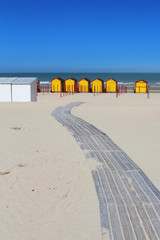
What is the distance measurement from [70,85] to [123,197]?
4409 centimetres

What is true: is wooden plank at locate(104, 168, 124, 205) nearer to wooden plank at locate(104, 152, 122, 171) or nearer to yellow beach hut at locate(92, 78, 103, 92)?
wooden plank at locate(104, 152, 122, 171)

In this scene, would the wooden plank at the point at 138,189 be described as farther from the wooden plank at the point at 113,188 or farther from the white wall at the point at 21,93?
the white wall at the point at 21,93

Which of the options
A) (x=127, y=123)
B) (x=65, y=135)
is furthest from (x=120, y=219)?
(x=127, y=123)

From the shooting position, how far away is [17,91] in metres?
30.8

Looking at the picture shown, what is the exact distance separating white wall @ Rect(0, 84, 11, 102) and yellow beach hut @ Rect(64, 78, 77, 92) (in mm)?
19658

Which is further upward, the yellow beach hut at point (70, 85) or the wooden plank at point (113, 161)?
the yellow beach hut at point (70, 85)

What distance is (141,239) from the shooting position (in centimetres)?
502

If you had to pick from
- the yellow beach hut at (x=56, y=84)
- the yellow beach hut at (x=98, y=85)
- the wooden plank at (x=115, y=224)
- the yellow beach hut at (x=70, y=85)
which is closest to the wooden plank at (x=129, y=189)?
the wooden plank at (x=115, y=224)

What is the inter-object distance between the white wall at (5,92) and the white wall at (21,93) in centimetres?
43

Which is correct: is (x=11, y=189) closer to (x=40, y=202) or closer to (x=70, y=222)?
(x=40, y=202)

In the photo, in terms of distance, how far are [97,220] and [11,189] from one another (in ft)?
8.23

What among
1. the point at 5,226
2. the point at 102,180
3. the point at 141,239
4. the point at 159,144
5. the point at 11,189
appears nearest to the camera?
the point at 141,239

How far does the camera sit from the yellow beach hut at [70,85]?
4984 cm

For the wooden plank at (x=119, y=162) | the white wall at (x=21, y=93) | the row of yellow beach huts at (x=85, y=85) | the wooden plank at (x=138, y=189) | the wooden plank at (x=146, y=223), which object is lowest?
the wooden plank at (x=146, y=223)
